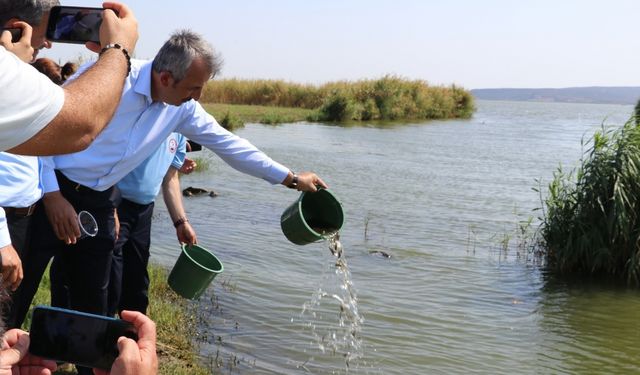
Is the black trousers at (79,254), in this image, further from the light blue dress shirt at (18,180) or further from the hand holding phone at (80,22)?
the hand holding phone at (80,22)

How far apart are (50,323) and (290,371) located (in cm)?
373

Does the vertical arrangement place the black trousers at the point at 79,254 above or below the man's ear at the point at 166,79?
below

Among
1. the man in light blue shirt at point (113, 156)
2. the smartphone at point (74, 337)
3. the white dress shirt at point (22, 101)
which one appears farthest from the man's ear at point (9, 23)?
the man in light blue shirt at point (113, 156)

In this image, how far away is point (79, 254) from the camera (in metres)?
4.29

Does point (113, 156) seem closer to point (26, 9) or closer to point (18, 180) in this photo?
point (18, 180)

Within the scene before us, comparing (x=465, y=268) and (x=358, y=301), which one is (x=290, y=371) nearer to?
(x=358, y=301)

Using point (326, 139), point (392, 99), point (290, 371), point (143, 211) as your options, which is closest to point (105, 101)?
point (143, 211)

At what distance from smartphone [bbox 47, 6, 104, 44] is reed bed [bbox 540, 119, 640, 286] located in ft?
22.9

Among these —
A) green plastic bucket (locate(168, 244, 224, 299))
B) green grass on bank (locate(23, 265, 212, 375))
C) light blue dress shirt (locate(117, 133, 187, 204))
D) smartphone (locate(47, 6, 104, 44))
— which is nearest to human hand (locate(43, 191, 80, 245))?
light blue dress shirt (locate(117, 133, 187, 204))

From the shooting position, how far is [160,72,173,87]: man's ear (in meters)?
4.02

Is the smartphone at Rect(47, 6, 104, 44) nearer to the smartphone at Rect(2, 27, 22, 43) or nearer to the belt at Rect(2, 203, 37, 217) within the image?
the smartphone at Rect(2, 27, 22, 43)

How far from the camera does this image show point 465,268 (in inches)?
375

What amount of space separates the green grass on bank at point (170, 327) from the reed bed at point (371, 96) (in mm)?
33444

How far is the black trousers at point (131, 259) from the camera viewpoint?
182 inches
